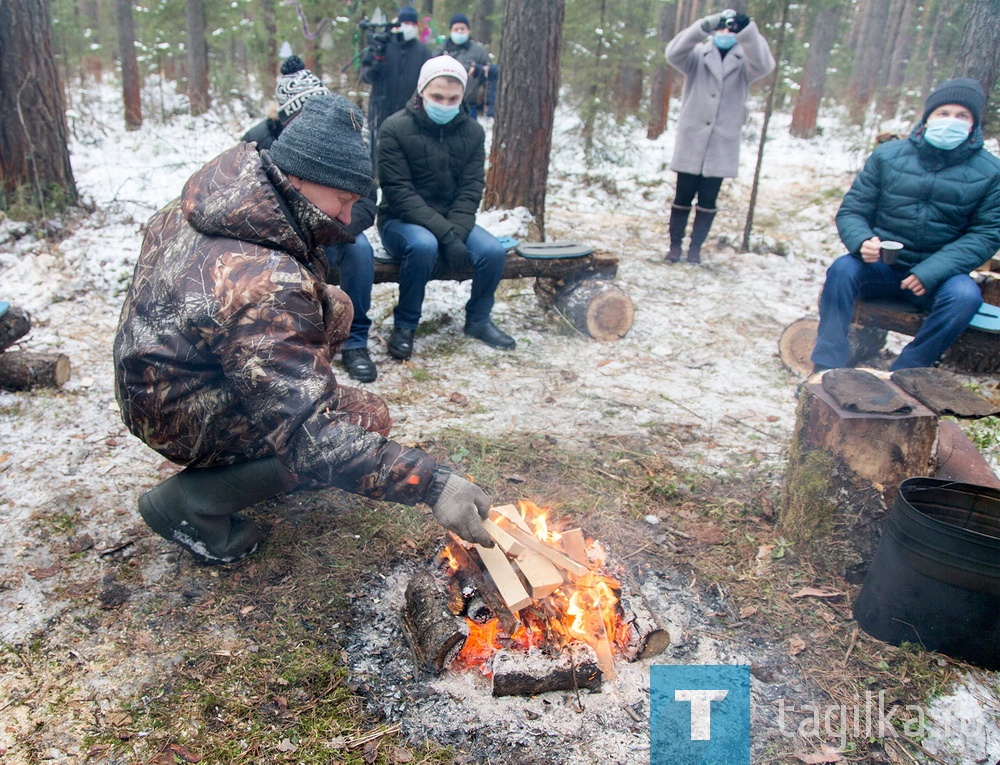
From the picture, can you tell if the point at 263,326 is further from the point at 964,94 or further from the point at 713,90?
the point at 713,90

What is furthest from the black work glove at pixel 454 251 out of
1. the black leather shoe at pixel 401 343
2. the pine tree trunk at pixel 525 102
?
the pine tree trunk at pixel 525 102

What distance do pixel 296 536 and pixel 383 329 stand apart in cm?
275

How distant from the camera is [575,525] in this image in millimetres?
3305

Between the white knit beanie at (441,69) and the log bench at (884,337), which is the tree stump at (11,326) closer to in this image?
the white knit beanie at (441,69)

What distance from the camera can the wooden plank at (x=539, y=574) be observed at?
254cm

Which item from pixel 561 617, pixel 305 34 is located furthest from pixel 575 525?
pixel 305 34

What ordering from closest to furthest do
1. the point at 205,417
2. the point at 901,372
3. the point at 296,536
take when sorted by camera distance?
the point at 205,417, the point at 296,536, the point at 901,372

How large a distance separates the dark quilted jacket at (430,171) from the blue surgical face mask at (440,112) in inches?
2.3

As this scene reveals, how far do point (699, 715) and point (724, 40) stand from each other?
6.73m

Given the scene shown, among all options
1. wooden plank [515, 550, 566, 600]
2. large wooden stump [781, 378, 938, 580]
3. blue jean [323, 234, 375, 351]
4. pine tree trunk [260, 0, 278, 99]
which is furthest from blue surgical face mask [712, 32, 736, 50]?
pine tree trunk [260, 0, 278, 99]

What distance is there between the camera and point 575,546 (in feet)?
9.36

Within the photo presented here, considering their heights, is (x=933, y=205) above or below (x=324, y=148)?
below

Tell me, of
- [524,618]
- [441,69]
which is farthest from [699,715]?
[441,69]

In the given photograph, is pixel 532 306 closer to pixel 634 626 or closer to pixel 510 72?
pixel 510 72
